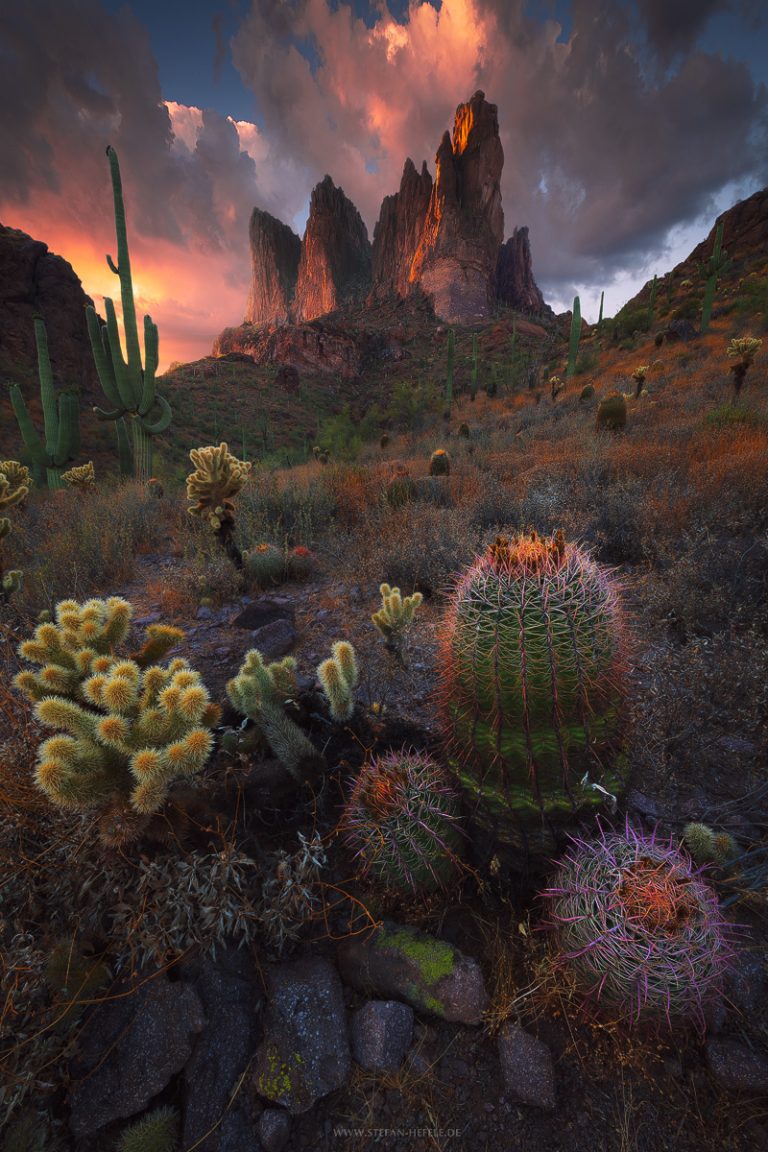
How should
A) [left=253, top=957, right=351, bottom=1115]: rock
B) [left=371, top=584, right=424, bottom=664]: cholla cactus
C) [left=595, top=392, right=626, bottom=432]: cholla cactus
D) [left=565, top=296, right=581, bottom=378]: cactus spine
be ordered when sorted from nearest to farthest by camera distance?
[left=253, top=957, right=351, bottom=1115]: rock
[left=371, top=584, right=424, bottom=664]: cholla cactus
[left=595, top=392, right=626, bottom=432]: cholla cactus
[left=565, top=296, right=581, bottom=378]: cactus spine

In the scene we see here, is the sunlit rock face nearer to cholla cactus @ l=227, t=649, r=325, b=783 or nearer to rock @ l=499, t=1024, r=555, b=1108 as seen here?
cholla cactus @ l=227, t=649, r=325, b=783

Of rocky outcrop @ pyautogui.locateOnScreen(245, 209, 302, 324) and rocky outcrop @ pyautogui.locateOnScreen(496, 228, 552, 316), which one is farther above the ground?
rocky outcrop @ pyautogui.locateOnScreen(245, 209, 302, 324)

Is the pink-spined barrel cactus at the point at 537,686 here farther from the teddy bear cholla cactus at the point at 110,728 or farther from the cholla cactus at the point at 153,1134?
the cholla cactus at the point at 153,1134

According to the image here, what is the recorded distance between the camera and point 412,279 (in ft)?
232

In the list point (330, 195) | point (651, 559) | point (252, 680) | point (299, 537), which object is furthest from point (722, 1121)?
point (330, 195)

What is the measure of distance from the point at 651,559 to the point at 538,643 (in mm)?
3404

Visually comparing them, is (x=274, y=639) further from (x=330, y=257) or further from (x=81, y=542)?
(x=330, y=257)

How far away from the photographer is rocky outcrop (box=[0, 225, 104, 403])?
78.1 ft

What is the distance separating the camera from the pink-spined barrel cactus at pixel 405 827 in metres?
1.76

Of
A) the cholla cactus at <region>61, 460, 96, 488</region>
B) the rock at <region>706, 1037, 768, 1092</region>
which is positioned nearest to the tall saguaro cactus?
the cholla cactus at <region>61, 460, 96, 488</region>

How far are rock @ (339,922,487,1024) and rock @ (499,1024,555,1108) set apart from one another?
117 millimetres

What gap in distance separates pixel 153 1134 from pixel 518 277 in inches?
3690

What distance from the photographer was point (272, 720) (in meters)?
2.22

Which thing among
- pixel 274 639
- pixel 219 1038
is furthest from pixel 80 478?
pixel 219 1038
